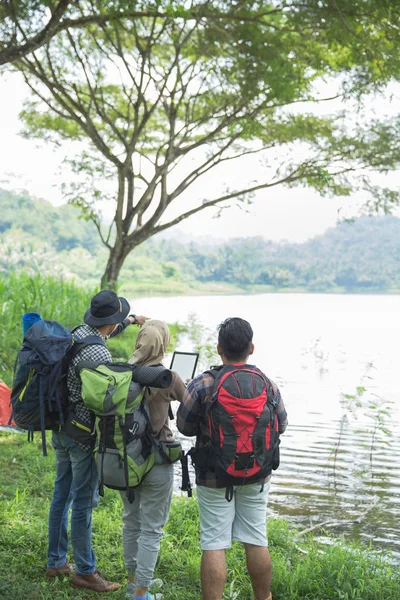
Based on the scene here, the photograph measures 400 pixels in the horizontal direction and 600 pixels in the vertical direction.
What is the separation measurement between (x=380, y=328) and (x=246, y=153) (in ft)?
60.0

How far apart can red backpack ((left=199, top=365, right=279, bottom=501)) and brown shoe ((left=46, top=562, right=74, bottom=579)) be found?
1.09 meters

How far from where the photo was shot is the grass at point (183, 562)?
316 centimetres

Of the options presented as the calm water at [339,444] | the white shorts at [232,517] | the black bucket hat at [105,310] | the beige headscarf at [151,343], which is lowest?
the calm water at [339,444]

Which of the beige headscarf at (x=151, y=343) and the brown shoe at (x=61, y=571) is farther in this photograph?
the brown shoe at (x=61, y=571)

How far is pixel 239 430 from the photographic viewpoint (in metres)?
2.75

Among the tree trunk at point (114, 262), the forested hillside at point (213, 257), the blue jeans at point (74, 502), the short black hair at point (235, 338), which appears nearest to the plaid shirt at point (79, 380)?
the blue jeans at point (74, 502)

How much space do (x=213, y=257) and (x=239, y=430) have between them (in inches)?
2471

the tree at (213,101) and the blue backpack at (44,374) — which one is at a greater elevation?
the tree at (213,101)

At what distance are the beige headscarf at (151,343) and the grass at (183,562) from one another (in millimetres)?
1140

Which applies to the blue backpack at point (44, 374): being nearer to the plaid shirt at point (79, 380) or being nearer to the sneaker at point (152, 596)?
the plaid shirt at point (79, 380)

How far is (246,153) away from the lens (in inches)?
569

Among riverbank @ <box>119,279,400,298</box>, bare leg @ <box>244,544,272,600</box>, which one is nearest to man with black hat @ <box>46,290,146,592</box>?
bare leg @ <box>244,544,272,600</box>

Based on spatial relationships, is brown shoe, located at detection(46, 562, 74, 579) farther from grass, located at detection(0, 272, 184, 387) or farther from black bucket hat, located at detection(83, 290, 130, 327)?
grass, located at detection(0, 272, 184, 387)

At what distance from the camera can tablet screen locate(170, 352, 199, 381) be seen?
3141mm
